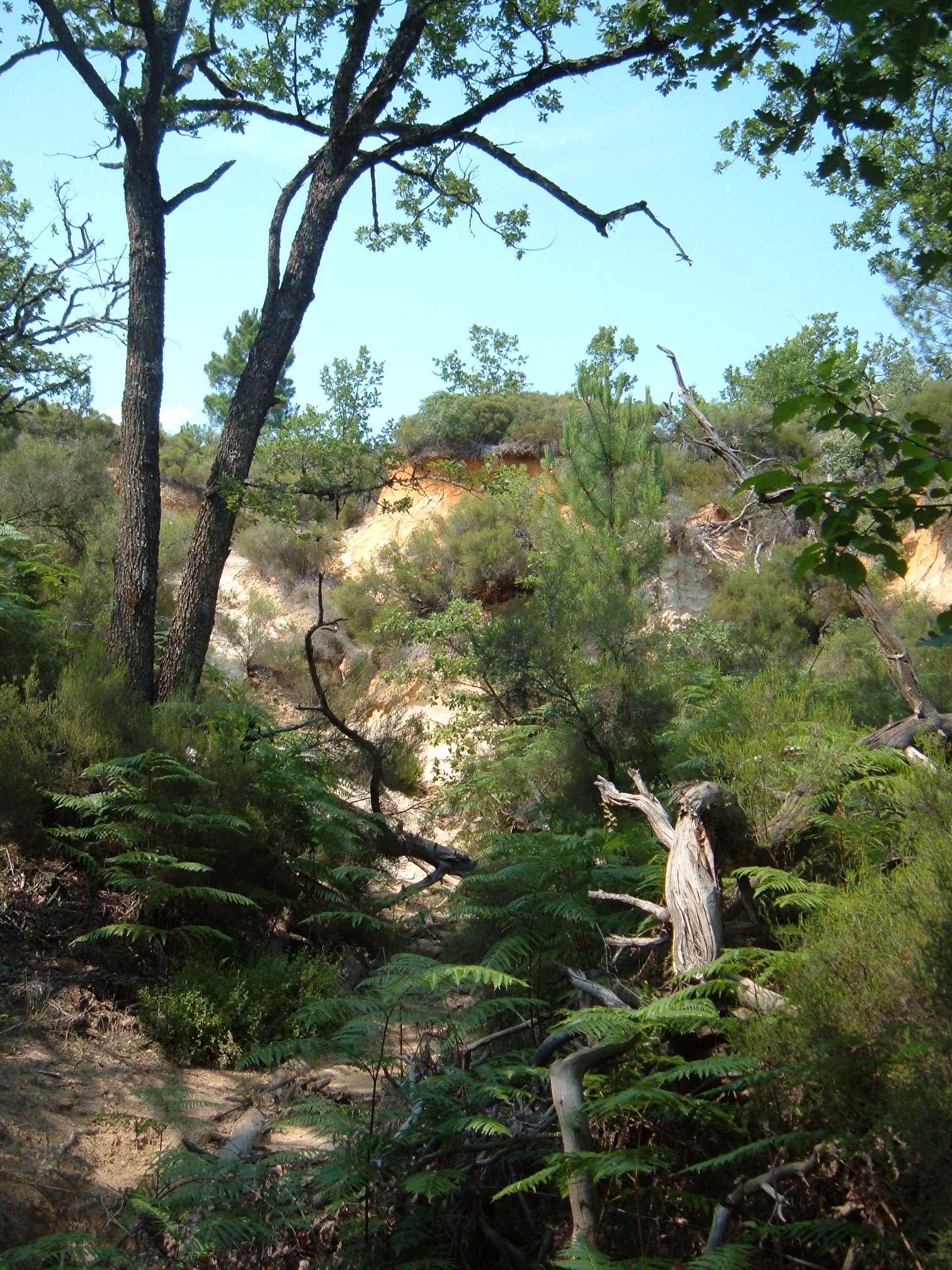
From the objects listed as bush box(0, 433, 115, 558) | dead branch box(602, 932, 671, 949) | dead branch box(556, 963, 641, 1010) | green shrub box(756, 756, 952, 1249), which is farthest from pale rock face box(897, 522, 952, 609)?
dead branch box(556, 963, 641, 1010)

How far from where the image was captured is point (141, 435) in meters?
8.91

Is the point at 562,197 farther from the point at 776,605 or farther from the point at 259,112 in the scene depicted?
the point at 776,605

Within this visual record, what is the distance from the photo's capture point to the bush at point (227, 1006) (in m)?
5.47

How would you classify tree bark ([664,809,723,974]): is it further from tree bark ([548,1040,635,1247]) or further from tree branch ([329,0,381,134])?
tree branch ([329,0,381,134])

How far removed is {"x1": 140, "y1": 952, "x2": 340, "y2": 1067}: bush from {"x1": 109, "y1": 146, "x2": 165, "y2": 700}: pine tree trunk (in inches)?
123

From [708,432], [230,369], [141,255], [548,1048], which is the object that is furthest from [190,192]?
[230,369]

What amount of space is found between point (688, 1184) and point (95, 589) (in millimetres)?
12072

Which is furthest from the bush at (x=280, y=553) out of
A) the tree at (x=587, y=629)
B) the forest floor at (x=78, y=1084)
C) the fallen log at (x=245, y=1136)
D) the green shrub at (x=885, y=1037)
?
the green shrub at (x=885, y=1037)

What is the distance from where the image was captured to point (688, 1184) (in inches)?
132

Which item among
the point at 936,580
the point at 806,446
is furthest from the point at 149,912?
the point at 806,446

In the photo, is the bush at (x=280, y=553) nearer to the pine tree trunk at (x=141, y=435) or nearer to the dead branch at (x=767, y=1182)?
the pine tree trunk at (x=141, y=435)

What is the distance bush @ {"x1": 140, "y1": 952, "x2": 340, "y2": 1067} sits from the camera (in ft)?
17.9

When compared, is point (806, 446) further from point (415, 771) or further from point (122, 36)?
point (122, 36)

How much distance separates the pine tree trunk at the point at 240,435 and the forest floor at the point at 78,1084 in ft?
8.95
